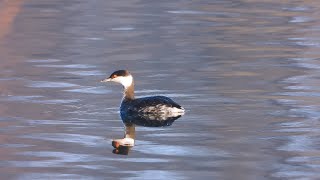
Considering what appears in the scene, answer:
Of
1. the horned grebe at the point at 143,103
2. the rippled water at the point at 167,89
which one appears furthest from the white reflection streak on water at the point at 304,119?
the horned grebe at the point at 143,103

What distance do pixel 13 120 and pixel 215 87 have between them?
12.3 feet

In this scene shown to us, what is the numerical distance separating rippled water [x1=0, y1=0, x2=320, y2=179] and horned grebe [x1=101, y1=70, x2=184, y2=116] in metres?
0.22

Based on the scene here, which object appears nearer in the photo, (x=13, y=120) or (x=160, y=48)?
(x=13, y=120)

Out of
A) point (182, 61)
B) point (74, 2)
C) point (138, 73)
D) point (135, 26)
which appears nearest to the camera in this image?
point (138, 73)

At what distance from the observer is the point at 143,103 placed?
15500mm

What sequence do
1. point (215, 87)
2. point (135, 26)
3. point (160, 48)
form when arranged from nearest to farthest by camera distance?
point (215, 87) → point (160, 48) → point (135, 26)

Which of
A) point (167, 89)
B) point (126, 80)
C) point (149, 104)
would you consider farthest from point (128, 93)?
point (167, 89)

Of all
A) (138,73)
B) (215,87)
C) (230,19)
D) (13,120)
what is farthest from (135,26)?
(13,120)

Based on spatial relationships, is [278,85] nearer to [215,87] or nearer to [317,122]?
[215,87]

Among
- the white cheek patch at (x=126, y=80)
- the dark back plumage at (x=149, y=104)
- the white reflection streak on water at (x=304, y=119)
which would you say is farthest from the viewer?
the white cheek patch at (x=126, y=80)

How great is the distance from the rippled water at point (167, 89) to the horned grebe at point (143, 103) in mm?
223

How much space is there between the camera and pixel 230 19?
2752cm

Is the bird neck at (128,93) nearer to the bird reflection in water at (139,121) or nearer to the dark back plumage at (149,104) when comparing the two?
the dark back plumage at (149,104)

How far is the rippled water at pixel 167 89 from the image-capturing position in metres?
12.2
